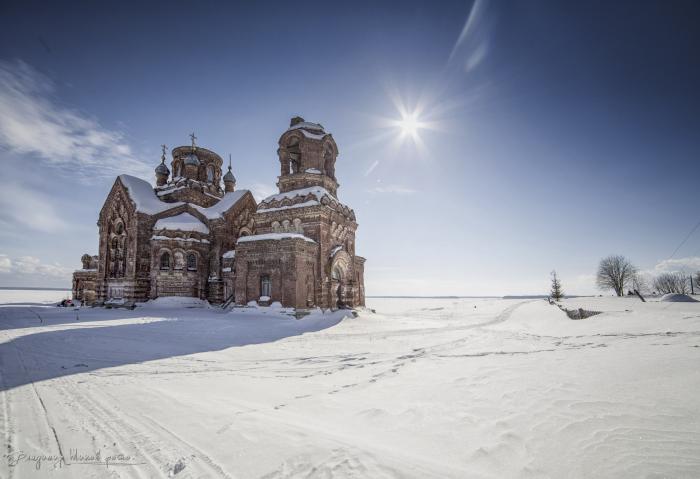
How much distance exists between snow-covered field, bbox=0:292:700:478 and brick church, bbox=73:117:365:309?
1156cm

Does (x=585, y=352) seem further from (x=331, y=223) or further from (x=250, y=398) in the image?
(x=331, y=223)

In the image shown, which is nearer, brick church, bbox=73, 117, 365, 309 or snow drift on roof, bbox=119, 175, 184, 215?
brick church, bbox=73, 117, 365, 309

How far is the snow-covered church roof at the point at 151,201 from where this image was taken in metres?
25.8

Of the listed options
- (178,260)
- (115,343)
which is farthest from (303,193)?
(115,343)

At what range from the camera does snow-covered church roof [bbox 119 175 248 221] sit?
25.8 m

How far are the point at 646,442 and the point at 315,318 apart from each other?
623 inches

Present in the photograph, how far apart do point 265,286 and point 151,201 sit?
50.6 feet

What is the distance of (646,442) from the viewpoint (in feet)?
9.74

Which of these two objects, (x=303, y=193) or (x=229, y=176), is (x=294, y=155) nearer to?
(x=303, y=193)

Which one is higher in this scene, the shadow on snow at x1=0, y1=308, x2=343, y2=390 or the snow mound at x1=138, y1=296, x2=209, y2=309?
the snow mound at x1=138, y1=296, x2=209, y2=309

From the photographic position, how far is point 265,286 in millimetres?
19688

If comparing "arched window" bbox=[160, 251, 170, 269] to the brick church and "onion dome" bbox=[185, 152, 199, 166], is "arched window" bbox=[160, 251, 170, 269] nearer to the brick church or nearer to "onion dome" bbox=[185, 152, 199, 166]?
the brick church

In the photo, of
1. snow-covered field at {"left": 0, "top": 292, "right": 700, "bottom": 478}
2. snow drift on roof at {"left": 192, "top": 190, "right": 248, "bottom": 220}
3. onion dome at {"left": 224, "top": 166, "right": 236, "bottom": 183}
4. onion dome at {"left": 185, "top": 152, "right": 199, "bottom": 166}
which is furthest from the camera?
onion dome at {"left": 224, "top": 166, "right": 236, "bottom": 183}

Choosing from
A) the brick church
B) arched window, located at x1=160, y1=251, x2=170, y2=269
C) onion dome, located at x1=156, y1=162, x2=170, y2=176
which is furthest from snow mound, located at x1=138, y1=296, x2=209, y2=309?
onion dome, located at x1=156, y1=162, x2=170, y2=176
